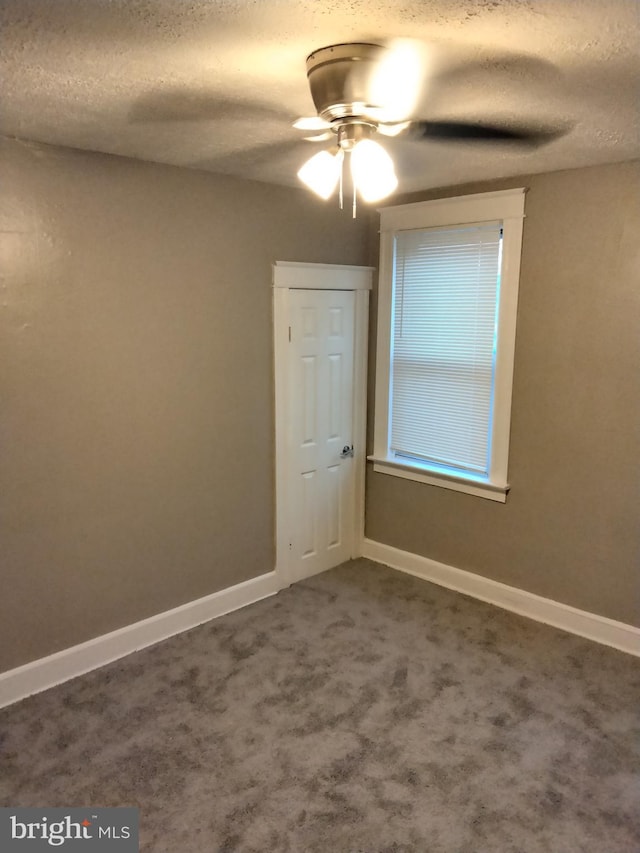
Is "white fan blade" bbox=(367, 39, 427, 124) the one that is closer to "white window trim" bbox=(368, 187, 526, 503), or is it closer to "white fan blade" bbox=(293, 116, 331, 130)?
"white fan blade" bbox=(293, 116, 331, 130)

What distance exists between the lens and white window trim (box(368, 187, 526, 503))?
3.52 meters

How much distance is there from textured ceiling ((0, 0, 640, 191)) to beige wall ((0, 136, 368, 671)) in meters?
0.35

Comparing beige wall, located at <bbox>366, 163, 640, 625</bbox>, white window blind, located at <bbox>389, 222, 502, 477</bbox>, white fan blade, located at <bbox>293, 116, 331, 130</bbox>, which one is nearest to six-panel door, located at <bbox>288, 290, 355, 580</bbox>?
white window blind, located at <bbox>389, 222, 502, 477</bbox>

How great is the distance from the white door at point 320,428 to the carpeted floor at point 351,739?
67 cm

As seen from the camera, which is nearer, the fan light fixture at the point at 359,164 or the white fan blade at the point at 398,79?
the white fan blade at the point at 398,79

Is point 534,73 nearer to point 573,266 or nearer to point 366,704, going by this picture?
point 573,266

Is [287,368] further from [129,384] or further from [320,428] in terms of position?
[129,384]

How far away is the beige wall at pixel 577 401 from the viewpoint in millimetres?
3172

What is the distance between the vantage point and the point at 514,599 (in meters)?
3.79

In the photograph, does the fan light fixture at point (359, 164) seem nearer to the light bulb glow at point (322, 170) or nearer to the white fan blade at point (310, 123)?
the light bulb glow at point (322, 170)

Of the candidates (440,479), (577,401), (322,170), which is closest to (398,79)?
(322,170)

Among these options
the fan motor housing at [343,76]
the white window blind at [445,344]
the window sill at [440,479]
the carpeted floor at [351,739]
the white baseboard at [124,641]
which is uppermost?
the fan motor housing at [343,76]

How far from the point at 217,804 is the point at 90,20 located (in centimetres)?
251

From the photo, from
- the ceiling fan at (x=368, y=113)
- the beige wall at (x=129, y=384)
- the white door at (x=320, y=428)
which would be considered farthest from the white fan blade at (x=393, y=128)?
the white door at (x=320, y=428)
